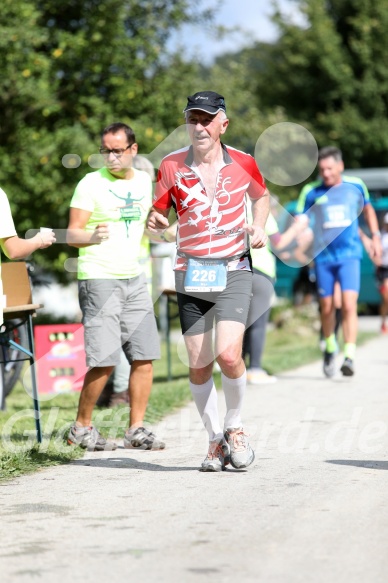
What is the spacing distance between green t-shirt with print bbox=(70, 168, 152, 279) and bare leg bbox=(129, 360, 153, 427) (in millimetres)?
579

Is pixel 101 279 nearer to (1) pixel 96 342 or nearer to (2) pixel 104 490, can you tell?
(1) pixel 96 342

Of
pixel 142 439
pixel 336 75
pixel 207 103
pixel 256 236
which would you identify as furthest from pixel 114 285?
pixel 336 75

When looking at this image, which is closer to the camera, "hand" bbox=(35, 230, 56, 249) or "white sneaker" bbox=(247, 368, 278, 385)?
"hand" bbox=(35, 230, 56, 249)

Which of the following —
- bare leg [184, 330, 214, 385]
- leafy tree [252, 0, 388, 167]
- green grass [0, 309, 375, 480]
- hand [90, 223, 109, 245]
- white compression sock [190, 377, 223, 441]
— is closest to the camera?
bare leg [184, 330, 214, 385]

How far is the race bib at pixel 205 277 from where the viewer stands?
6219mm

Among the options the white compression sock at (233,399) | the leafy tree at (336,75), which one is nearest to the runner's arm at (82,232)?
the white compression sock at (233,399)

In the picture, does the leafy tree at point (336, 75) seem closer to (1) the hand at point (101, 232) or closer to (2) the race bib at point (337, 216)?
(2) the race bib at point (337, 216)

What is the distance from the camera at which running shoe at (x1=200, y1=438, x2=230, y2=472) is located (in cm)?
632

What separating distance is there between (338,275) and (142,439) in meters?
4.51

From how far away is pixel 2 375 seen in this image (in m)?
9.69

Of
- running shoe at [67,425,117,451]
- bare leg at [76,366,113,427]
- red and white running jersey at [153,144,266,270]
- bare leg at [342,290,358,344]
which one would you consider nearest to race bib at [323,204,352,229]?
bare leg at [342,290,358,344]

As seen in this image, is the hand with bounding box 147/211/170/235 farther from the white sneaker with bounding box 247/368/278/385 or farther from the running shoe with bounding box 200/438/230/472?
the white sneaker with bounding box 247/368/278/385

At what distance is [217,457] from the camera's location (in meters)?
6.40

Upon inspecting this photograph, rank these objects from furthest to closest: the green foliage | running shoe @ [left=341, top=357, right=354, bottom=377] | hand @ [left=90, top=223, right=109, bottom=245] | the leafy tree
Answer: the leafy tree, the green foliage, running shoe @ [left=341, top=357, right=354, bottom=377], hand @ [left=90, top=223, right=109, bottom=245]
